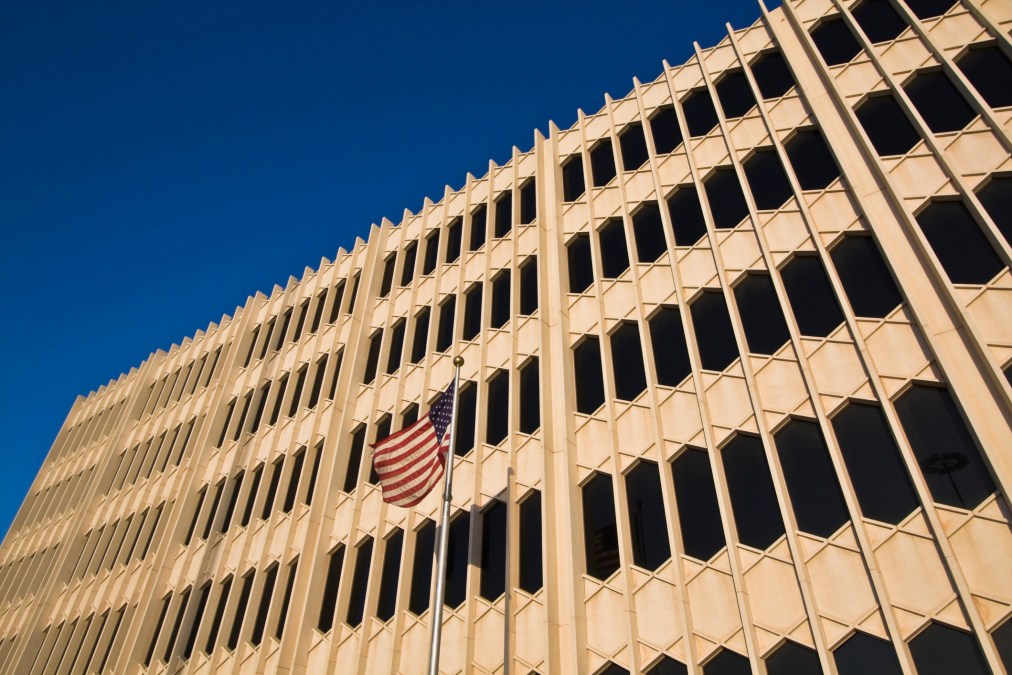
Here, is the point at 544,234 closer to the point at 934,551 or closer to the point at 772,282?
the point at 772,282

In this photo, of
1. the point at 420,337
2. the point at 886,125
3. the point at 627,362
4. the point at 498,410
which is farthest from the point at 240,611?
the point at 886,125

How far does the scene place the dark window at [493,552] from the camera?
18.4m

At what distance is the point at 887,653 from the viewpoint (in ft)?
41.0

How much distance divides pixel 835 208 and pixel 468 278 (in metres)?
13.1

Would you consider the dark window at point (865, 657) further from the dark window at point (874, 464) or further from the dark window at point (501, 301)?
the dark window at point (501, 301)

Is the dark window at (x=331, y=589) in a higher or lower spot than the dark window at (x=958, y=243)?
lower

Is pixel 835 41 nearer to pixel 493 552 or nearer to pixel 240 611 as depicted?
pixel 493 552

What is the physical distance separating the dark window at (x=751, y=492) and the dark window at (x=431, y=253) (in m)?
15.9

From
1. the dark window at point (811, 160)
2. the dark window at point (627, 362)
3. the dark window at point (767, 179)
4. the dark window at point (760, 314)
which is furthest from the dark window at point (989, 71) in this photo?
the dark window at point (627, 362)

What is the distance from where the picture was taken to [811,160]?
19.7 meters

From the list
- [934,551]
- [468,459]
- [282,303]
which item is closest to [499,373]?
[468,459]

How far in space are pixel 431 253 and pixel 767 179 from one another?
1441 centimetres

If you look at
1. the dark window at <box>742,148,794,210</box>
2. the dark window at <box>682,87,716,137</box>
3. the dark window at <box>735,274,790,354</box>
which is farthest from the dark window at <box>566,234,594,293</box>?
the dark window at <box>742,148,794,210</box>

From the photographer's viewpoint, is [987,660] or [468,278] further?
[468,278]
